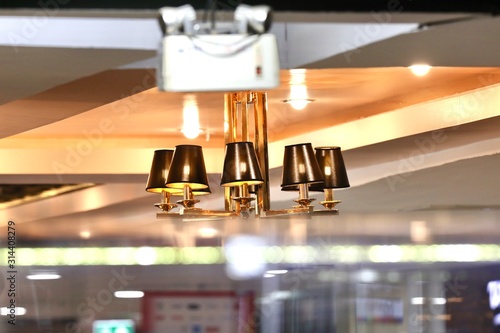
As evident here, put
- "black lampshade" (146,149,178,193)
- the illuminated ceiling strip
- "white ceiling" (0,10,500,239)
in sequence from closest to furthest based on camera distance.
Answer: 1. "white ceiling" (0,10,500,239)
2. "black lampshade" (146,149,178,193)
3. the illuminated ceiling strip

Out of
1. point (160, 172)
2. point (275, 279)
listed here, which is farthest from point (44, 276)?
point (160, 172)

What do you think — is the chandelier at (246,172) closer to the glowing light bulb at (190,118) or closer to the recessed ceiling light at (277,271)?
the glowing light bulb at (190,118)

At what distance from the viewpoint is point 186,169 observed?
4.06m

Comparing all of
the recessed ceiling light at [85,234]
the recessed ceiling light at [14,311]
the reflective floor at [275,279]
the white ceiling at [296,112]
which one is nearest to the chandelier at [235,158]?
the white ceiling at [296,112]

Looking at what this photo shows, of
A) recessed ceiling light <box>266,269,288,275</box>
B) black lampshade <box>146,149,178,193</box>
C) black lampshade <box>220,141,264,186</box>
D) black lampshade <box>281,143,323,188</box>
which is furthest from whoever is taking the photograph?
recessed ceiling light <box>266,269,288,275</box>

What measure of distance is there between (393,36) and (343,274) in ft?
21.2

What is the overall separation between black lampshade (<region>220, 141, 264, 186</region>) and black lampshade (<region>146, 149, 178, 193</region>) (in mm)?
418

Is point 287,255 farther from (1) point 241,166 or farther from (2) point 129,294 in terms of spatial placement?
(1) point 241,166

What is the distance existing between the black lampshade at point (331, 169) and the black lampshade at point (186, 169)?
570 mm

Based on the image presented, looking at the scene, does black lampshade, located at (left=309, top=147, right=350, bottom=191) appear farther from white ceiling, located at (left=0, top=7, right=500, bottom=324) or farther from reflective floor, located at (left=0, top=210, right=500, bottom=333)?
reflective floor, located at (left=0, top=210, right=500, bottom=333)

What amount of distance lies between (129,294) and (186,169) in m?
4.94

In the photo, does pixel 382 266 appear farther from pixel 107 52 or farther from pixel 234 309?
pixel 107 52

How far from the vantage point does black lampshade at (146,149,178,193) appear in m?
4.25

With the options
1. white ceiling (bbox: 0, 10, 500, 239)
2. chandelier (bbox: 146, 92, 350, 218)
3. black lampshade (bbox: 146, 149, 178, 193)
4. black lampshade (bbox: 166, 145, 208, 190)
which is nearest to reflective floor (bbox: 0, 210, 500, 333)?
white ceiling (bbox: 0, 10, 500, 239)
